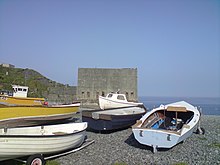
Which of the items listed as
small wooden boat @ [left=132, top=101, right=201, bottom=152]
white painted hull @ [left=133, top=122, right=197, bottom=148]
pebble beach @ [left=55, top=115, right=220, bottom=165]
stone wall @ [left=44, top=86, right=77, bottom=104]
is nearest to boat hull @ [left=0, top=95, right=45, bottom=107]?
pebble beach @ [left=55, top=115, right=220, bottom=165]

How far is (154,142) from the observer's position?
24.4ft

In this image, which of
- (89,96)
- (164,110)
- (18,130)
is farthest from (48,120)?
(89,96)

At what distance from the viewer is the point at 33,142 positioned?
5.73 meters

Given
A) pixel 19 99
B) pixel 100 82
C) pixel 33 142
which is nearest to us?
pixel 33 142

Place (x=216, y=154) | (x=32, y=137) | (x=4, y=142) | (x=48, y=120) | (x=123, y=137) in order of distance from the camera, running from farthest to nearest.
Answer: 1. (x=48, y=120)
2. (x=123, y=137)
3. (x=216, y=154)
4. (x=32, y=137)
5. (x=4, y=142)

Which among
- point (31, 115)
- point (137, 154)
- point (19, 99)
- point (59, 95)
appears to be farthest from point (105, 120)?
point (59, 95)

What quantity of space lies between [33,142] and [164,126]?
257 inches

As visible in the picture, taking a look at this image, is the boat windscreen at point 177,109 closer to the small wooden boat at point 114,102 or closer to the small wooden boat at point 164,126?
the small wooden boat at point 164,126

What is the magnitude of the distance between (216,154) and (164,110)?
3259 mm

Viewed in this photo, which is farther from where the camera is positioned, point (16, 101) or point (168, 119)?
point (16, 101)

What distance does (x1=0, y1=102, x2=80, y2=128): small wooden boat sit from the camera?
32.9ft

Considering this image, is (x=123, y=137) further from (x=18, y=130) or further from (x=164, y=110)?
(x=18, y=130)

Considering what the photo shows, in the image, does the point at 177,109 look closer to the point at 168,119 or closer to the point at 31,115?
the point at 168,119

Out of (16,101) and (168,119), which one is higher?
(16,101)
